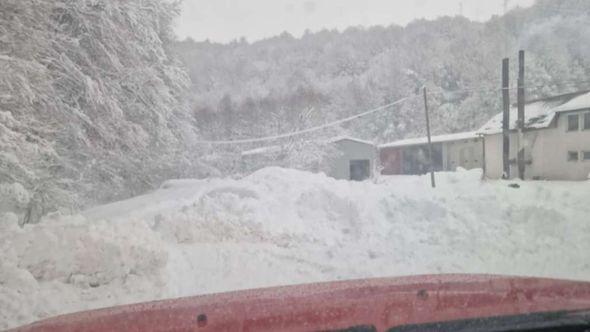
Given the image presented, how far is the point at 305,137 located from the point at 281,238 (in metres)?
1.26

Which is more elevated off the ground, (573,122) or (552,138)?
(573,122)

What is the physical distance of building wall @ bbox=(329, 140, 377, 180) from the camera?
18.1 ft

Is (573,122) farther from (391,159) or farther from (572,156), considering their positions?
(391,159)

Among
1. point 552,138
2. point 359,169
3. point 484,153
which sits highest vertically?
point 552,138

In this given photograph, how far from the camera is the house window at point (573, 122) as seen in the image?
5220 millimetres

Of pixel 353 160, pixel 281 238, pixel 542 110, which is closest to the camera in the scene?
pixel 281 238

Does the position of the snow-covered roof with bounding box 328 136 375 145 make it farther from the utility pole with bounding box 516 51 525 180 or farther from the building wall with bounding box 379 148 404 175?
the utility pole with bounding box 516 51 525 180

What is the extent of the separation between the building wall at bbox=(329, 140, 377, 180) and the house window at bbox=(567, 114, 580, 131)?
88.1 inches

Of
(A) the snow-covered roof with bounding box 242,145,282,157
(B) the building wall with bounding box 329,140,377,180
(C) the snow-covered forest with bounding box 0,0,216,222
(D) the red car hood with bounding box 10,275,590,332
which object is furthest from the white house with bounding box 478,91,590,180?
(D) the red car hood with bounding box 10,275,590,332

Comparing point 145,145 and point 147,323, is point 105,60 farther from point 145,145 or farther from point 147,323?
point 147,323

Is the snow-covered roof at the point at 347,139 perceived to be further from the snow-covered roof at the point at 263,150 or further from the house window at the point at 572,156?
the house window at the point at 572,156

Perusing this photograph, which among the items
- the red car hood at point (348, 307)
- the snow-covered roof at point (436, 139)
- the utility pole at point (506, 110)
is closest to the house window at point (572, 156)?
the utility pole at point (506, 110)

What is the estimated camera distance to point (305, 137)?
555 centimetres

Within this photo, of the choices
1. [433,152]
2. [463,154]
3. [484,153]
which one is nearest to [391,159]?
[433,152]
